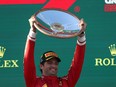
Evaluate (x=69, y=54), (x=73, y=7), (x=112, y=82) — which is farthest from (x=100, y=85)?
(x=73, y=7)

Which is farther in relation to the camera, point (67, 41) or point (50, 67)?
point (67, 41)

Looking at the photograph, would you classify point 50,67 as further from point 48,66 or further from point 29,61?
point 29,61

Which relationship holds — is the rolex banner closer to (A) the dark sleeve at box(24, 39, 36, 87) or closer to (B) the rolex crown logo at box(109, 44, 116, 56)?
(B) the rolex crown logo at box(109, 44, 116, 56)

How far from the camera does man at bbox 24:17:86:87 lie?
2594 mm

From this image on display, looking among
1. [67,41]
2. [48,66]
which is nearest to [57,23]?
[48,66]

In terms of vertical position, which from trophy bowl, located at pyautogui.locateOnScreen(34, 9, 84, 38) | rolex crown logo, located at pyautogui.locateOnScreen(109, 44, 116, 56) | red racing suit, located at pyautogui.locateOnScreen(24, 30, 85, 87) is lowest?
red racing suit, located at pyautogui.locateOnScreen(24, 30, 85, 87)

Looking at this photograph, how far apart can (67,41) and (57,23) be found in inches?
40.8

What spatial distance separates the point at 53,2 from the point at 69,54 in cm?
49

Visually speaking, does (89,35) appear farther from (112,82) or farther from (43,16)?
(43,16)

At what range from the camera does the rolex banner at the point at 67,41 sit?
3643 mm

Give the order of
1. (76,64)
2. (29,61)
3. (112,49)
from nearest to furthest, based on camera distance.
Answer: (29,61), (76,64), (112,49)

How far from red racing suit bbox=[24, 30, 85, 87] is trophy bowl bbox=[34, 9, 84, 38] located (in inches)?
4.6

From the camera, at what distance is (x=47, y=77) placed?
105 inches

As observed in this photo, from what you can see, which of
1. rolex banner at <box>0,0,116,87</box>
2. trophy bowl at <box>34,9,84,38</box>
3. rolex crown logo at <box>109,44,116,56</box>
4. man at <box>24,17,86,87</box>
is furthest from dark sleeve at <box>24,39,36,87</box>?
rolex crown logo at <box>109,44,116,56</box>
